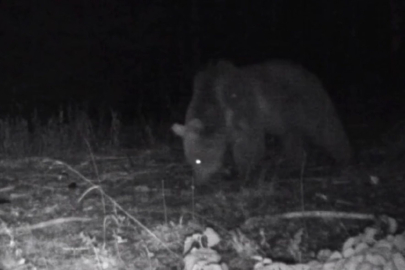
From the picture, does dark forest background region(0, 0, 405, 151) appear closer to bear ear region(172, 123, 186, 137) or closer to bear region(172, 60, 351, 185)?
bear region(172, 60, 351, 185)

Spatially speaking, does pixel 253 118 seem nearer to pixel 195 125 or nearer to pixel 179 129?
pixel 195 125

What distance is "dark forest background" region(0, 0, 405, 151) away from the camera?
66.2 feet

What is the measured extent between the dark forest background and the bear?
8.96 metres

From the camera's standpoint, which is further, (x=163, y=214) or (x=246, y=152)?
(x=246, y=152)

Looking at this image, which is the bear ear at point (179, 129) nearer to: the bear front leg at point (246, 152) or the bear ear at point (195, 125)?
the bear ear at point (195, 125)

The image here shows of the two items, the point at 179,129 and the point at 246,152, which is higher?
the point at 179,129

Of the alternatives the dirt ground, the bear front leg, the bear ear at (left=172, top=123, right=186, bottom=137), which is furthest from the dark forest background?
the bear ear at (left=172, top=123, right=186, bottom=137)

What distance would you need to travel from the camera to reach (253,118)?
346 inches

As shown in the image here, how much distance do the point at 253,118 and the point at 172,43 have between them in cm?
1549

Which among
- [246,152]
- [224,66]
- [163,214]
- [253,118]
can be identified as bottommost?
[163,214]

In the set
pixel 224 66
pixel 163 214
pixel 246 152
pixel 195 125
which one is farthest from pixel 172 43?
pixel 163 214

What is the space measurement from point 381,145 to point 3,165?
202 inches

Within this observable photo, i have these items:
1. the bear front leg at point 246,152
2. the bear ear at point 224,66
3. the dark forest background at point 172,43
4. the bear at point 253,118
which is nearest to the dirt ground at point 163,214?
the bear at point 253,118

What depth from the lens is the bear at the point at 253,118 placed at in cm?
796
